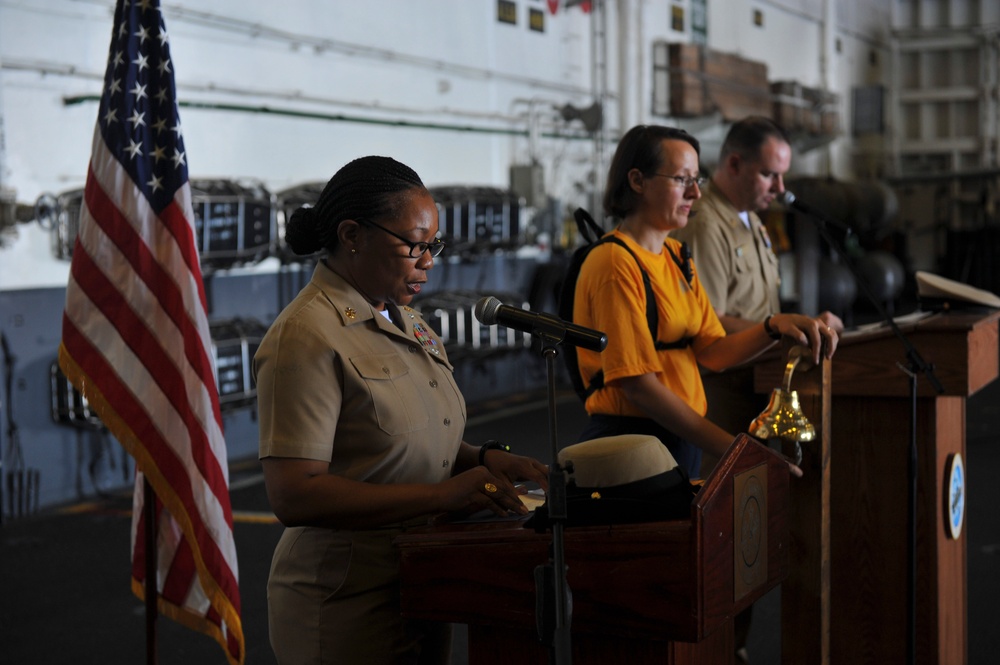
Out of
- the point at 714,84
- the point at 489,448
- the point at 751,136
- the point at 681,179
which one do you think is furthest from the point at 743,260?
the point at 714,84

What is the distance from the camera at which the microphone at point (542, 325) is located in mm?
1518

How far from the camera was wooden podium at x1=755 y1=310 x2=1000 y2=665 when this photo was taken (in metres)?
2.63

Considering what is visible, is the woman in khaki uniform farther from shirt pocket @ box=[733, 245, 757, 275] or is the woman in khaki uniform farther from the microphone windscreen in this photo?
shirt pocket @ box=[733, 245, 757, 275]

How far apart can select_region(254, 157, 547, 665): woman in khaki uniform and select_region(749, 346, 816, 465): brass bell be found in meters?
0.57

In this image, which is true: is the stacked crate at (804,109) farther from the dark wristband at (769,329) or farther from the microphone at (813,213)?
the dark wristband at (769,329)

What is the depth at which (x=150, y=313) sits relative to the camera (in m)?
2.86

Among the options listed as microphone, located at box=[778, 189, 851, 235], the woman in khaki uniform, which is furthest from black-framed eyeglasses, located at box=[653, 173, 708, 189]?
the woman in khaki uniform

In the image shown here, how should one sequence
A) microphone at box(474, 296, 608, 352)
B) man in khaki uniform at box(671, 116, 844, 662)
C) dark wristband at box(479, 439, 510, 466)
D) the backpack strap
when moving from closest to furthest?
microphone at box(474, 296, 608, 352) → dark wristband at box(479, 439, 510, 466) → the backpack strap → man in khaki uniform at box(671, 116, 844, 662)

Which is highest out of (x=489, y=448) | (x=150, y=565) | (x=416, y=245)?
(x=416, y=245)

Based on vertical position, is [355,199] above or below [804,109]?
below

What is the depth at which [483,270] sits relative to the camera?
9.16m

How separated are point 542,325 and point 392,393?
33 centimetres

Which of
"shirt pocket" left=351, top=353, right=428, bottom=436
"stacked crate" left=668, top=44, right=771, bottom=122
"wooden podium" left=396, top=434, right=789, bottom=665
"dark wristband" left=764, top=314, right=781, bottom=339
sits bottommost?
"wooden podium" left=396, top=434, right=789, bottom=665

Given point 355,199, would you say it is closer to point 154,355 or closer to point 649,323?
point 649,323
